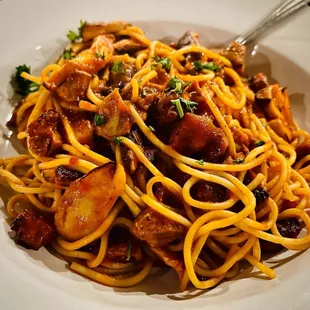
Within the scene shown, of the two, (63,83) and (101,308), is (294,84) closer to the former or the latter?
(63,83)

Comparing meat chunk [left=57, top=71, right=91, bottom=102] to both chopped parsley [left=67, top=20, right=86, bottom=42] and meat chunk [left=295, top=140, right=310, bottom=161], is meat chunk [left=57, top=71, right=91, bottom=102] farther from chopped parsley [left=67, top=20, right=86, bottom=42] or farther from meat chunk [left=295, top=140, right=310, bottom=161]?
meat chunk [left=295, top=140, right=310, bottom=161]

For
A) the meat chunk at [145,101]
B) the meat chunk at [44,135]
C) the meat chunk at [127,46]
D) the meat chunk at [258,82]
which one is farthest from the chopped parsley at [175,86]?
the meat chunk at [258,82]

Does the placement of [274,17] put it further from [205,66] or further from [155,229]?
[155,229]

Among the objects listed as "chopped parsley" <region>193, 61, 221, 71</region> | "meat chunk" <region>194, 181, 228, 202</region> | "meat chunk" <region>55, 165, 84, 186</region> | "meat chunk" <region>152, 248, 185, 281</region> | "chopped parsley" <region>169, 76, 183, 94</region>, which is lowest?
"meat chunk" <region>152, 248, 185, 281</region>

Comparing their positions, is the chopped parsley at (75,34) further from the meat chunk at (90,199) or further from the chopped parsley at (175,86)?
the meat chunk at (90,199)

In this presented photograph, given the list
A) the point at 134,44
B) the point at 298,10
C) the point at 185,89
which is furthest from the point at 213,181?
the point at 298,10

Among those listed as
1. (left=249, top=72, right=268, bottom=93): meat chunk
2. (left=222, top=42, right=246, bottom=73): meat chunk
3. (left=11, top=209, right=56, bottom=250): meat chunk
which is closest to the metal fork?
(left=222, top=42, right=246, bottom=73): meat chunk
